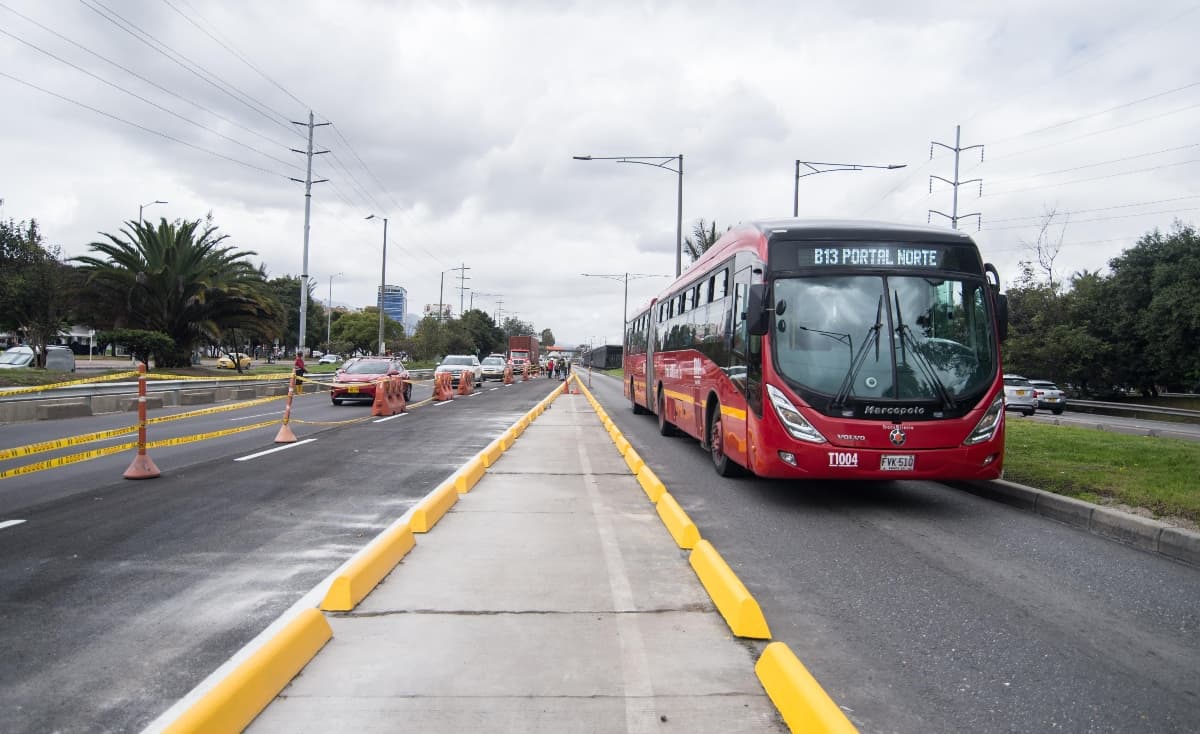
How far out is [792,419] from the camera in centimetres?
769

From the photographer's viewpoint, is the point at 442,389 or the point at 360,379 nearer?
the point at 360,379

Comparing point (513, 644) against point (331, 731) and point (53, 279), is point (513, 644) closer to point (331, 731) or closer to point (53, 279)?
point (331, 731)

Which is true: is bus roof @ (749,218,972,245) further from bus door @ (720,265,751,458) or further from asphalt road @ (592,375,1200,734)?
asphalt road @ (592,375,1200,734)

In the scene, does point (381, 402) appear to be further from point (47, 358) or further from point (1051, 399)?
point (1051, 399)

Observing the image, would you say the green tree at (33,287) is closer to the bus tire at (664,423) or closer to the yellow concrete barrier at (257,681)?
the bus tire at (664,423)

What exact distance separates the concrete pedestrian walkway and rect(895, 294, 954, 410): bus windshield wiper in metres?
3.32

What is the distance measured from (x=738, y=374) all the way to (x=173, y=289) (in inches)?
1194

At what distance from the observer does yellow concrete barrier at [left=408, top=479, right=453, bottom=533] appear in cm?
652

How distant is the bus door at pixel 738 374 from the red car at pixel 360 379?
51.8 feet

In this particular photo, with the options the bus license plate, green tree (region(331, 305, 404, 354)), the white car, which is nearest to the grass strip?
the bus license plate

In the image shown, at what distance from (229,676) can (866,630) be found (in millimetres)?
3356

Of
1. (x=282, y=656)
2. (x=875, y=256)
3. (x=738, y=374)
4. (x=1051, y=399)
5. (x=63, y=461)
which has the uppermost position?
(x=875, y=256)

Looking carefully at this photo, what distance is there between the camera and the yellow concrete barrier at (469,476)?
825cm

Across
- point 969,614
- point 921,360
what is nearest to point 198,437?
point 921,360
